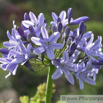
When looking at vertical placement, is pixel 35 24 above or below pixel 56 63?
above

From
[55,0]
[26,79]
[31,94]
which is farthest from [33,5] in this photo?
[31,94]

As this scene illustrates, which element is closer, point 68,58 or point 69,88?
point 68,58

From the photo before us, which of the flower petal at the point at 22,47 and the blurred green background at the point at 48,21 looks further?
the blurred green background at the point at 48,21

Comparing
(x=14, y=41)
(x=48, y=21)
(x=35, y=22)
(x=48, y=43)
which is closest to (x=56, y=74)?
(x=48, y=43)

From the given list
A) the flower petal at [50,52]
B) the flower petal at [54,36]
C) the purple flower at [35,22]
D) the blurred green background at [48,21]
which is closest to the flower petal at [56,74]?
the flower petal at [50,52]

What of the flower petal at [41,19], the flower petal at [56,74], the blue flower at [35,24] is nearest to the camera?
the flower petal at [56,74]

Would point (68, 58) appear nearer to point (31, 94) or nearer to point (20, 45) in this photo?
point (20, 45)

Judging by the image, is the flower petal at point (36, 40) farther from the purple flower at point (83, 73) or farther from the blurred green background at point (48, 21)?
the blurred green background at point (48, 21)

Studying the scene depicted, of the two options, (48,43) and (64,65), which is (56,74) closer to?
(64,65)
